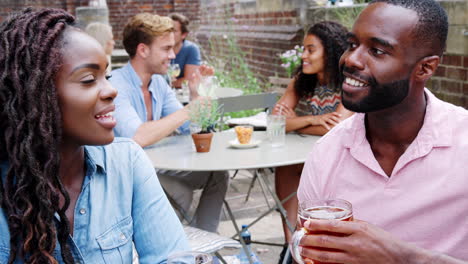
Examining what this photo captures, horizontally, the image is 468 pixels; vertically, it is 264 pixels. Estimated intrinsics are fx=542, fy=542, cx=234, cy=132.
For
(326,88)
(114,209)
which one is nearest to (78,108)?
(114,209)

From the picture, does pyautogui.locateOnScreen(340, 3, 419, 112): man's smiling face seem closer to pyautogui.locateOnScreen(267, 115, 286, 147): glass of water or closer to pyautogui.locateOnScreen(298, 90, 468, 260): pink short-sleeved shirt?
pyautogui.locateOnScreen(298, 90, 468, 260): pink short-sleeved shirt

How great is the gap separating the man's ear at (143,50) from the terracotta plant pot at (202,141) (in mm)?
978

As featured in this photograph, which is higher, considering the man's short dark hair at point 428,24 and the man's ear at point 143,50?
the man's short dark hair at point 428,24

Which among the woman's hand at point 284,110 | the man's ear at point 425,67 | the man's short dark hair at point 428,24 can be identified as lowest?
the woman's hand at point 284,110

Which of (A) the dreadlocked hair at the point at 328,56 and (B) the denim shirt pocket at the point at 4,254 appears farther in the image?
(A) the dreadlocked hair at the point at 328,56

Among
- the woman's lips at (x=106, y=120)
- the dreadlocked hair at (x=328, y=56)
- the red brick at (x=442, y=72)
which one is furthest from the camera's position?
the red brick at (x=442, y=72)

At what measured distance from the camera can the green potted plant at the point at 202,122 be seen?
10.3ft

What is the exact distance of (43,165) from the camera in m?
1.45

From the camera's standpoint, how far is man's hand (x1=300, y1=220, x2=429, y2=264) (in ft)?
3.85

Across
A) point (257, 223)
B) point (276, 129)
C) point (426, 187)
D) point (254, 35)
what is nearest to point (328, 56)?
point (276, 129)

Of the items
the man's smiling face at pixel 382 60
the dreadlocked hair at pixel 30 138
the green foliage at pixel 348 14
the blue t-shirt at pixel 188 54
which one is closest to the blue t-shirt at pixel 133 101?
the dreadlocked hair at pixel 30 138

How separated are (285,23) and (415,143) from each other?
219 inches

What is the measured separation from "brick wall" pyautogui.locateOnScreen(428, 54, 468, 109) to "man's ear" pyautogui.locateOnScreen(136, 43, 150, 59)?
2.26 metres

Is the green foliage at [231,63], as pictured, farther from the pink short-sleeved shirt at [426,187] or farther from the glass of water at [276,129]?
the pink short-sleeved shirt at [426,187]
